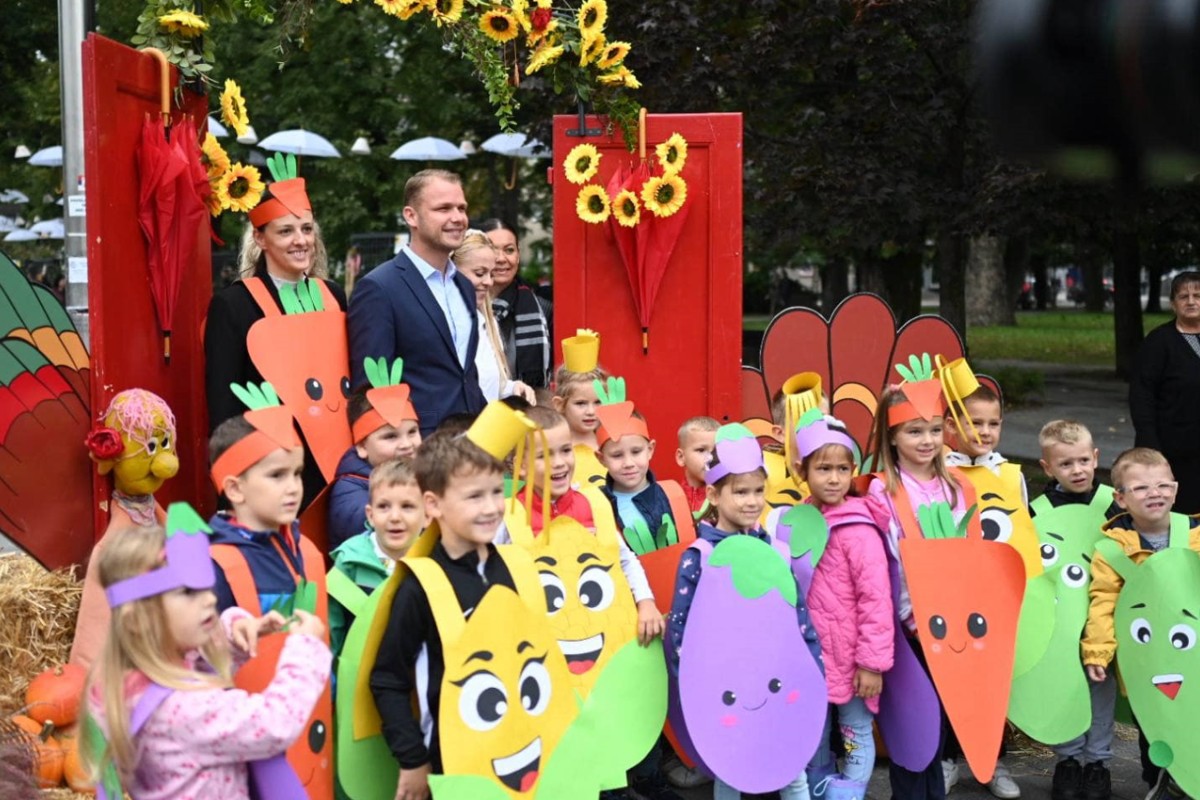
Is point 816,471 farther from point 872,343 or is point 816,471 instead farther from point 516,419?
point 872,343

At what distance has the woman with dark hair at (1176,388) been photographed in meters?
7.40

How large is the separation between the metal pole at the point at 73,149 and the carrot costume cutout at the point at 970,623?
15.3 feet

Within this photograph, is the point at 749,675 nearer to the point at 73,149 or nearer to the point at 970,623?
the point at 970,623

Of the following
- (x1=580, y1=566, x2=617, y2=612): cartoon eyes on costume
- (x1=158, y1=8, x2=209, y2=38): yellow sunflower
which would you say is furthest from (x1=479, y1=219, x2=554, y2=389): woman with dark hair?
(x1=580, y1=566, x2=617, y2=612): cartoon eyes on costume

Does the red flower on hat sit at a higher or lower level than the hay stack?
higher

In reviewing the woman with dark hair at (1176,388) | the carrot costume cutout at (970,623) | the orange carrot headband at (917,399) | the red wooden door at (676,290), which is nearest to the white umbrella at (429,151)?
the red wooden door at (676,290)

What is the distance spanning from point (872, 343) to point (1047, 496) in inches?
76.4

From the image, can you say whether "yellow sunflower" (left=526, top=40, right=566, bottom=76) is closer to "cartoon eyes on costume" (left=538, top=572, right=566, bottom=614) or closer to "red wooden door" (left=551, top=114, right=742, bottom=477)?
"red wooden door" (left=551, top=114, right=742, bottom=477)

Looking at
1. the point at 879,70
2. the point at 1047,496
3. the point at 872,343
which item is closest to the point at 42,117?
the point at 879,70

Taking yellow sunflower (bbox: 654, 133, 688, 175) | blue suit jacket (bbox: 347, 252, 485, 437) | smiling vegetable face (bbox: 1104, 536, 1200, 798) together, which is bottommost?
smiling vegetable face (bbox: 1104, 536, 1200, 798)

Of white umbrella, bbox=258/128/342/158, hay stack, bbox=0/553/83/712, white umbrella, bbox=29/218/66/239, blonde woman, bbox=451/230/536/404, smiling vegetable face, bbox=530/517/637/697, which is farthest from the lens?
white umbrella, bbox=29/218/66/239

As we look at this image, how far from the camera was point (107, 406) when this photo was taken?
5.07 metres

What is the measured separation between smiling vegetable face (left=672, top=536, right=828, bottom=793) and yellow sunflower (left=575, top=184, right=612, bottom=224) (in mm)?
2583

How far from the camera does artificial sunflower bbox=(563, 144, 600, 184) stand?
705cm
